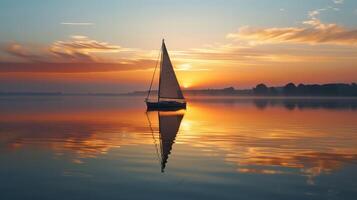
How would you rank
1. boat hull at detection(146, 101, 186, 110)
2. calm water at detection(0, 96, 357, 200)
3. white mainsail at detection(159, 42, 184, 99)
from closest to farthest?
calm water at detection(0, 96, 357, 200) → white mainsail at detection(159, 42, 184, 99) → boat hull at detection(146, 101, 186, 110)

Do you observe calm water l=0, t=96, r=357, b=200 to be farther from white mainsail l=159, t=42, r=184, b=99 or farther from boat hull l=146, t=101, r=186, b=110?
boat hull l=146, t=101, r=186, b=110

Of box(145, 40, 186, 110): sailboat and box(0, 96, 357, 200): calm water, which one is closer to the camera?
box(0, 96, 357, 200): calm water

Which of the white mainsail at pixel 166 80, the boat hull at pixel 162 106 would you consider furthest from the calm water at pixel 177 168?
the boat hull at pixel 162 106

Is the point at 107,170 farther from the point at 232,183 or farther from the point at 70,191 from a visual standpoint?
the point at 232,183

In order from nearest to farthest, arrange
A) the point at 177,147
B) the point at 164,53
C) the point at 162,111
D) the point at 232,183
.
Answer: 1. the point at 232,183
2. the point at 177,147
3. the point at 164,53
4. the point at 162,111

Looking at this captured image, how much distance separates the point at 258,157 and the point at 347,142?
1107cm

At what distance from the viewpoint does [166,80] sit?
2982 inches

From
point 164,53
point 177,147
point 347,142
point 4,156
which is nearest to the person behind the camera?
point 4,156

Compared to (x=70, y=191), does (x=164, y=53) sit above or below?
above

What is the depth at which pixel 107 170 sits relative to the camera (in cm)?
1975

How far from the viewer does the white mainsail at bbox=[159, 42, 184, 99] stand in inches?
2958

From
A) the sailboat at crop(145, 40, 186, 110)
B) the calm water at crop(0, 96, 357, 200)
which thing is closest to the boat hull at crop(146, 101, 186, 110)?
the sailboat at crop(145, 40, 186, 110)

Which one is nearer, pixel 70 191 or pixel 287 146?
pixel 70 191

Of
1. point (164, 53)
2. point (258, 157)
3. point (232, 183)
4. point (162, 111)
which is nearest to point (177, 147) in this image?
point (258, 157)
